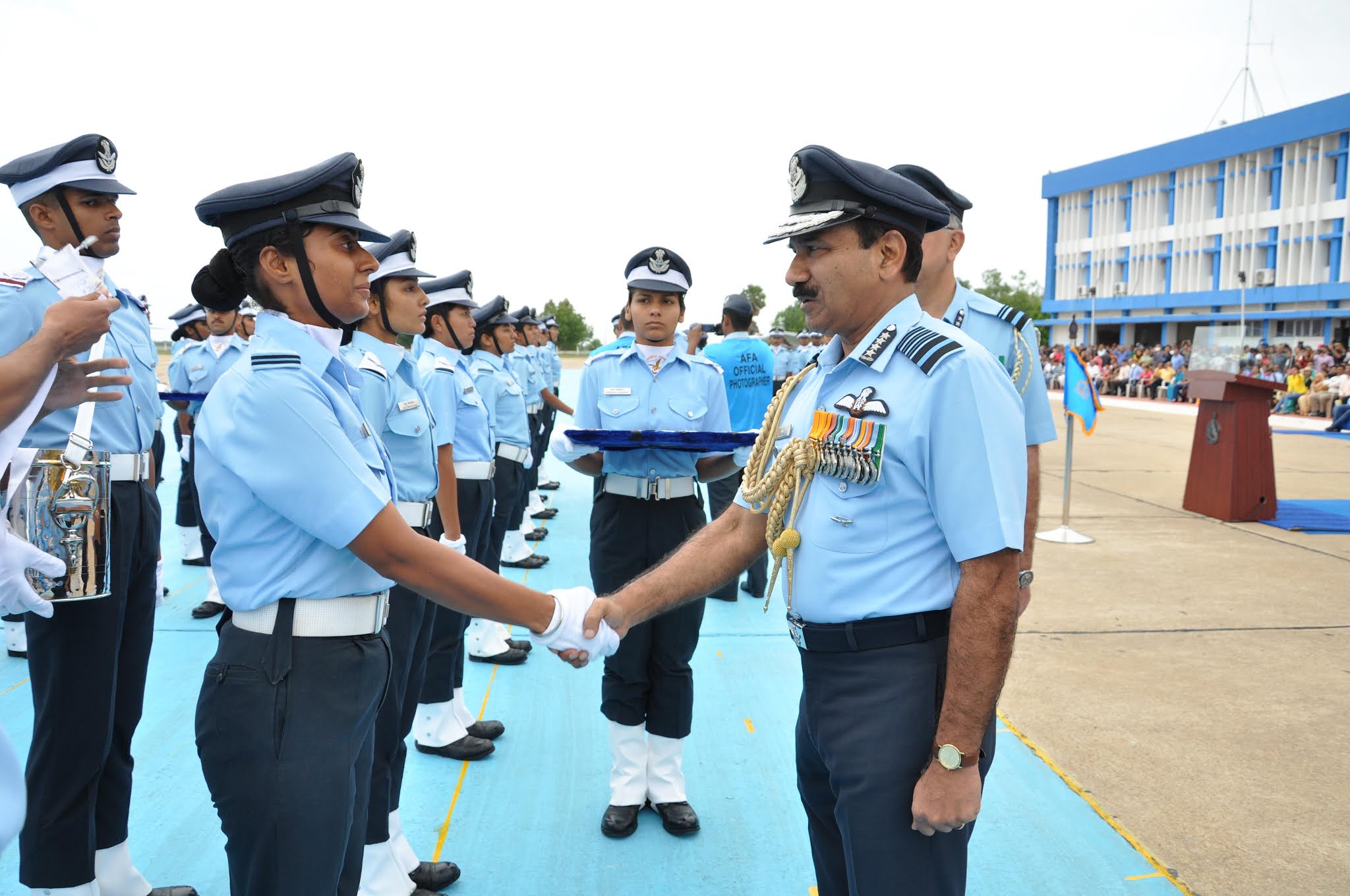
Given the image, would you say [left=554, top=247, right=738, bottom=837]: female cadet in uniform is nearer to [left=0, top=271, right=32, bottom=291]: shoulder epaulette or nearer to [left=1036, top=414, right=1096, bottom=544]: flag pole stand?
[left=0, top=271, right=32, bottom=291]: shoulder epaulette

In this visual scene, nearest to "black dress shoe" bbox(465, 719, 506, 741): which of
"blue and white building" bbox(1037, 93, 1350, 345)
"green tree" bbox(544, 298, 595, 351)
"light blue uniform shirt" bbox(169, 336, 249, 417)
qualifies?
"light blue uniform shirt" bbox(169, 336, 249, 417)

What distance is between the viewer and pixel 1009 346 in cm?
343

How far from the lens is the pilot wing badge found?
6.28ft

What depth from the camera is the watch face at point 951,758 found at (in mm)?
1786

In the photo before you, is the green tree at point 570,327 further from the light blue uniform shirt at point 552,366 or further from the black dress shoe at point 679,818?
the black dress shoe at point 679,818

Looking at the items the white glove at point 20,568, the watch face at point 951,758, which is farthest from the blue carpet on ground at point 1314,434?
the white glove at point 20,568

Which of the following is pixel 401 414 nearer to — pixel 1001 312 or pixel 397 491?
pixel 397 491

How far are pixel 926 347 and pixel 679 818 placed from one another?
2328 millimetres

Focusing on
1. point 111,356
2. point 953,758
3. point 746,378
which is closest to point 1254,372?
point 746,378

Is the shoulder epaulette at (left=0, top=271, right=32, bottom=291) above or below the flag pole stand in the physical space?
above

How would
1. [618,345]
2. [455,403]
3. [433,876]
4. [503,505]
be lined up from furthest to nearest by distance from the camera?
[503,505], [618,345], [455,403], [433,876]

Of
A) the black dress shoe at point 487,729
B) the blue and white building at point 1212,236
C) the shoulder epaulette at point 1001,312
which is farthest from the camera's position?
the blue and white building at point 1212,236

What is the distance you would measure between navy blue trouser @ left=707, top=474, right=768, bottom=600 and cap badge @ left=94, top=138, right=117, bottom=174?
445cm

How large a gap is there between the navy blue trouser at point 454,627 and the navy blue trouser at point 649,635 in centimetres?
63
